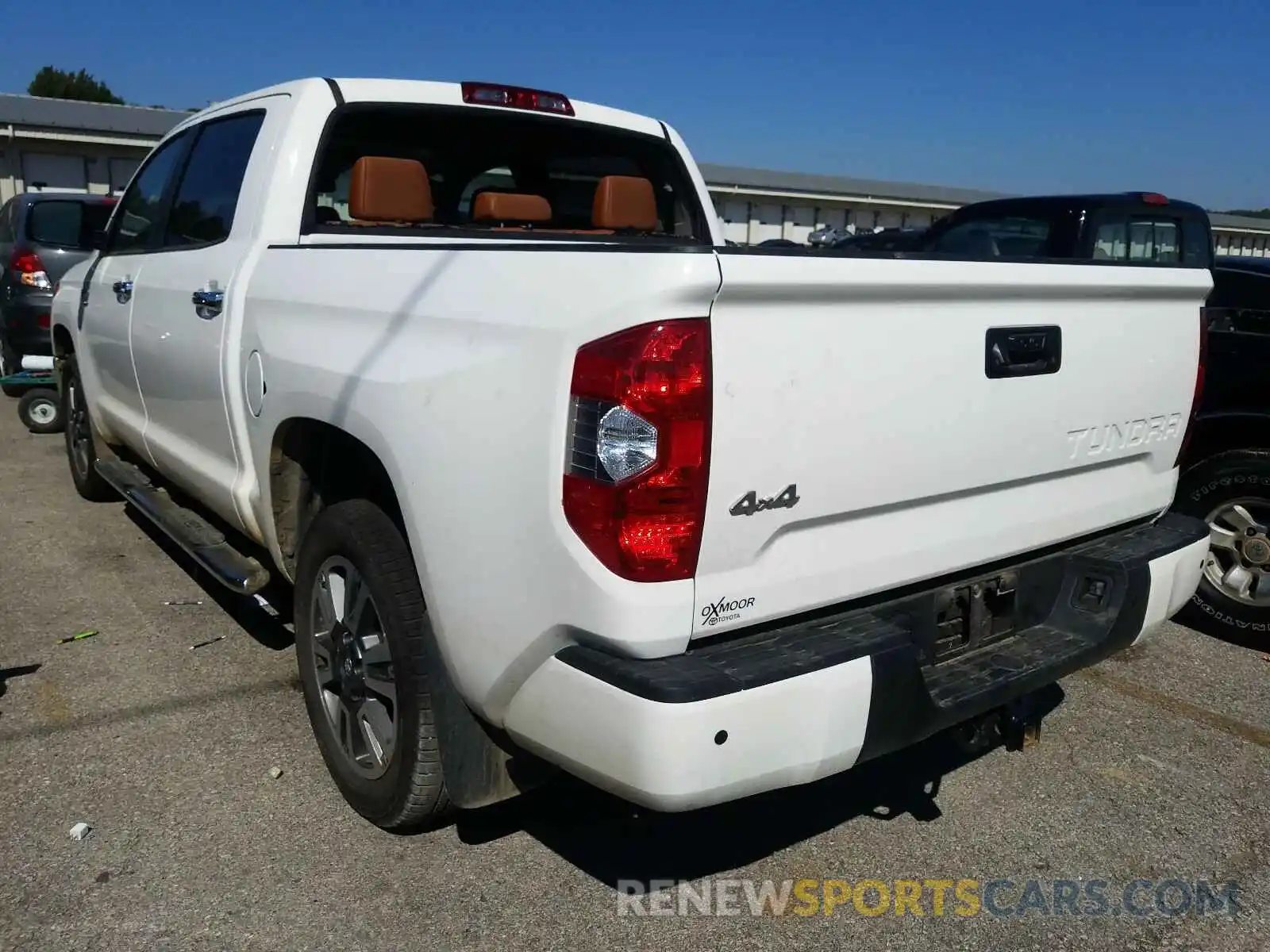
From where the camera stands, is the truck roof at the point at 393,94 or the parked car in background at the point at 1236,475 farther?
the parked car in background at the point at 1236,475

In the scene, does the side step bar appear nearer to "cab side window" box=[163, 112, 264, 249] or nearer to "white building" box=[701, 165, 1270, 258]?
"cab side window" box=[163, 112, 264, 249]

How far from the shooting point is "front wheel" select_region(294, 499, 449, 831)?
256cm

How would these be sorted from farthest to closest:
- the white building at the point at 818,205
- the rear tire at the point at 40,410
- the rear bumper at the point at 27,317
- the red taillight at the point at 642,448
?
1. the white building at the point at 818,205
2. the rear bumper at the point at 27,317
3. the rear tire at the point at 40,410
4. the red taillight at the point at 642,448

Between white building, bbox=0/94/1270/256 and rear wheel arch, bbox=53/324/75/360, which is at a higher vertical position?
white building, bbox=0/94/1270/256

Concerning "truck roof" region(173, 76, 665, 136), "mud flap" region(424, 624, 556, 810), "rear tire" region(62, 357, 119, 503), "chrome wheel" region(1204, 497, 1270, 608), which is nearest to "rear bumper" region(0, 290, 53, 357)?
"rear tire" region(62, 357, 119, 503)

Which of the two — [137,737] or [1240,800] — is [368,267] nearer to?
[137,737]

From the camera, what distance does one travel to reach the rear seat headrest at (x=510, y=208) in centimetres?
393

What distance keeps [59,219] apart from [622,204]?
709 centimetres

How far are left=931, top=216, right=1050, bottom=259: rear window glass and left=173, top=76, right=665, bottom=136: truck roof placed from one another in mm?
3160

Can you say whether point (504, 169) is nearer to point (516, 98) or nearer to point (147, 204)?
point (516, 98)

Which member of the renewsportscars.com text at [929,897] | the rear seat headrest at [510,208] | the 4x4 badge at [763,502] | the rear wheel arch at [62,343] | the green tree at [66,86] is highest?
the green tree at [66,86]

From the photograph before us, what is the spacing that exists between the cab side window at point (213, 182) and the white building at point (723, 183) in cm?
1232

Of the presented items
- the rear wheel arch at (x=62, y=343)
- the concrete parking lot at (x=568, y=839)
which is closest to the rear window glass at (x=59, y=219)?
the rear wheel arch at (x=62, y=343)

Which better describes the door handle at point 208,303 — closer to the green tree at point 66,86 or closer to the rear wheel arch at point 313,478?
the rear wheel arch at point 313,478
